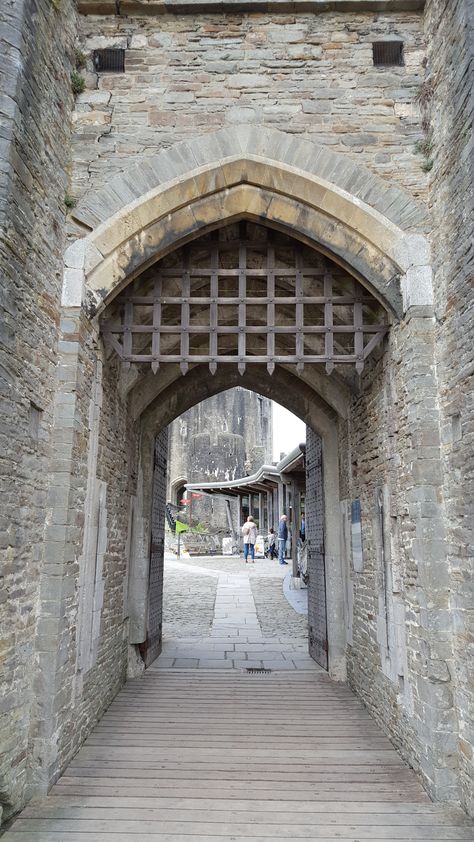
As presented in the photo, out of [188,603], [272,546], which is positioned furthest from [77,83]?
[272,546]

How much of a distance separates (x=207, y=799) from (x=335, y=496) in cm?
324

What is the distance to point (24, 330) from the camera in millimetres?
3186

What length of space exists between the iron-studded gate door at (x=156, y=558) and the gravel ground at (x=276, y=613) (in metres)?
1.85

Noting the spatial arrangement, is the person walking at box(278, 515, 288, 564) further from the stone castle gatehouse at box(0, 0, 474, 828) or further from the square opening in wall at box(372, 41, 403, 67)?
the square opening in wall at box(372, 41, 403, 67)

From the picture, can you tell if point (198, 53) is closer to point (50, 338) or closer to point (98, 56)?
point (98, 56)

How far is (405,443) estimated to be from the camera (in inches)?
149

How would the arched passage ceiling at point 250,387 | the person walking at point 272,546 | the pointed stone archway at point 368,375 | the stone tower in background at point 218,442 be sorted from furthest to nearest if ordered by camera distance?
the stone tower in background at point 218,442
the person walking at point 272,546
the arched passage ceiling at point 250,387
the pointed stone archway at point 368,375

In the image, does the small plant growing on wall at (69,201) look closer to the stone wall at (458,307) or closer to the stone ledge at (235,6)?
the stone ledge at (235,6)

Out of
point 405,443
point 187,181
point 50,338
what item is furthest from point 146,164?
point 405,443

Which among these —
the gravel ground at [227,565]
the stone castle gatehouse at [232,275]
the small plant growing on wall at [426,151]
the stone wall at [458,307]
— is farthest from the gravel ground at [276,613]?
the small plant growing on wall at [426,151]

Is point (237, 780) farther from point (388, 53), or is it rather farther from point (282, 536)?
point (282, 536)

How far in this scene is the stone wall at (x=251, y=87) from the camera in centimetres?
405

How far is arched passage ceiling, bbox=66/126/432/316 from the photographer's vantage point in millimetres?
3895

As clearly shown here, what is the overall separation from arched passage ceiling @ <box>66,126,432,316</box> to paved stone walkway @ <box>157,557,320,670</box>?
4093 millimetres
